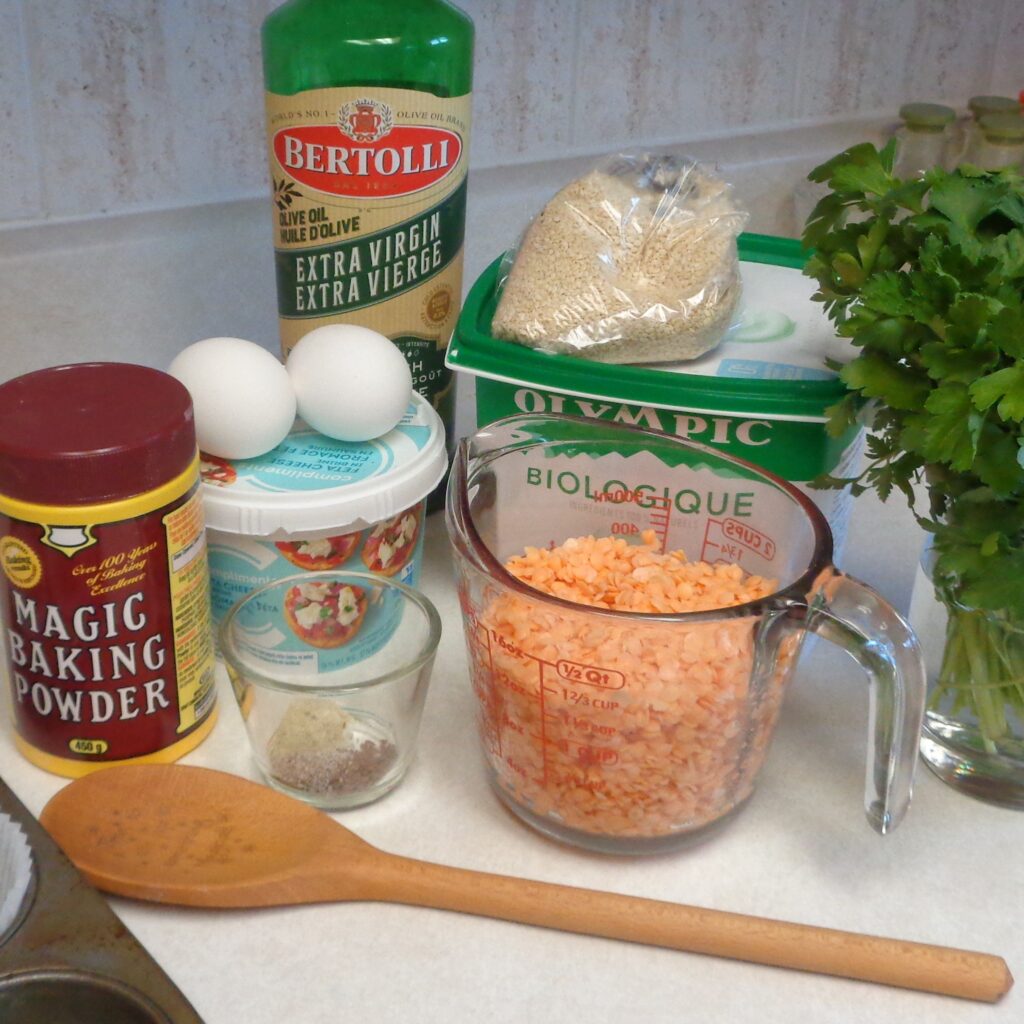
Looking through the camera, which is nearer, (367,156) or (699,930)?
(699,930)

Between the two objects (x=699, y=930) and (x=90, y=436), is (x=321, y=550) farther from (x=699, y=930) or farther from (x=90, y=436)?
(x=699, y=930)

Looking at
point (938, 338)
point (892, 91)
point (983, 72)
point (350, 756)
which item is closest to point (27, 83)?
point (350, 756)

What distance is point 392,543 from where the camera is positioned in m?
0.75

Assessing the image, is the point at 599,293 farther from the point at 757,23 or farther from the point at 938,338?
the point at 757,23

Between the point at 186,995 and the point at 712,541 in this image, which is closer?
the point at 186,995

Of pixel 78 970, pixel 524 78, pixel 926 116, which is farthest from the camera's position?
pixel 926 116

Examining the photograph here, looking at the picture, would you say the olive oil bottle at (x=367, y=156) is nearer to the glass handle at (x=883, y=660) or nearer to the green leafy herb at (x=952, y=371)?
the green leafy herb at (x=952, y=371)

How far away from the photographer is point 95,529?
601 millimetres

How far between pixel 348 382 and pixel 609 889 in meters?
0.31

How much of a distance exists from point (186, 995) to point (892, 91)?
1.10 m

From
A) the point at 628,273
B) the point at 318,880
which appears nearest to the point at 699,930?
the point at 318,880

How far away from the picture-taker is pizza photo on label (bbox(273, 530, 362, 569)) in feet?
2.35

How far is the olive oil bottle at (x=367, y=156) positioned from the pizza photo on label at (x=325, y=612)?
0.20 m

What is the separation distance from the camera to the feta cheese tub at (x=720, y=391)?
29.3 inches
